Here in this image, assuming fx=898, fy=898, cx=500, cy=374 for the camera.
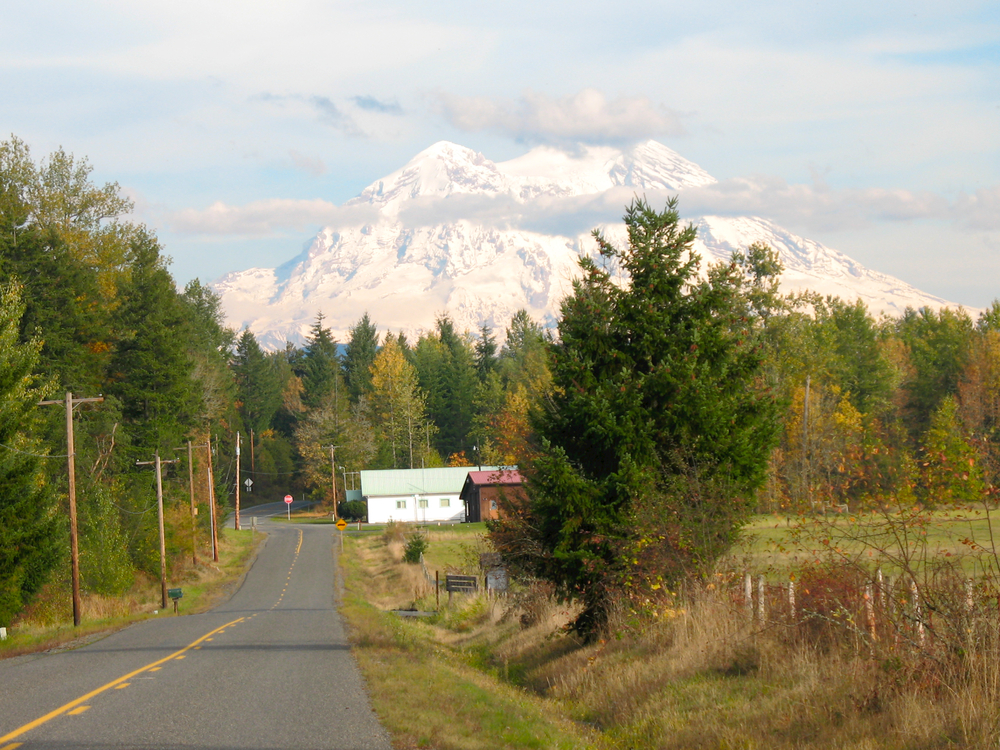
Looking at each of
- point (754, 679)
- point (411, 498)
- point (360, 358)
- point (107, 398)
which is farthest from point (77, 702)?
point (360, 358)

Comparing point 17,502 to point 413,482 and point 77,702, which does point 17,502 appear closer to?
point 77,702

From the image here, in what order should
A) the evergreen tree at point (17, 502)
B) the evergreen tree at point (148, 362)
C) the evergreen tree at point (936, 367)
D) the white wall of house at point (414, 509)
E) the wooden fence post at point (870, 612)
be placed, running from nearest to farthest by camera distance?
the wooden fence post at point (870, 612), the evergreen tree at point (17, 502), the evergreen tree at point (148, 362), the evergreen tree at point (936, 367), the white wall of house at point (414, 509)

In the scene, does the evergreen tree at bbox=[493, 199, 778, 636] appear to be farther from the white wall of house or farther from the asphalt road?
the white wall of house

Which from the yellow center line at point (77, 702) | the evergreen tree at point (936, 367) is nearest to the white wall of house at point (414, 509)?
the evergreen tree at point (936, 367)

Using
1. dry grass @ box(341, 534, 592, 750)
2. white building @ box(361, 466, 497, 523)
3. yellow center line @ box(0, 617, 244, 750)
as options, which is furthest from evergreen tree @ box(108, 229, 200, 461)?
yellow center line @ box(0, 617, 244, 750)

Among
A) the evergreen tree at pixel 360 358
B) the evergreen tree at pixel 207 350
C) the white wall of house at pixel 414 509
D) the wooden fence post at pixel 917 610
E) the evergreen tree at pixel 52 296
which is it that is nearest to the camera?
the wooden fence post at pixel 917 610

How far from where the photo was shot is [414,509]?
90.0m

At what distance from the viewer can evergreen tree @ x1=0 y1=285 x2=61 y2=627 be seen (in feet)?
85.2

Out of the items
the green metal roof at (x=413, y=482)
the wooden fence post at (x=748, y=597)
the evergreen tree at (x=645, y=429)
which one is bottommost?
the green metal roof at (x=413, y=482)

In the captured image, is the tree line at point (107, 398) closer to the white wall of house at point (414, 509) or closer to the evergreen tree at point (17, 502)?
the evergreen tree at point (17, 502)

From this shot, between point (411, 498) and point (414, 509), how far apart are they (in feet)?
3.76

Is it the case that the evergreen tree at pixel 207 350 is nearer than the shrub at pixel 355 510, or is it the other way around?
the evergreen tree at pixel 207 350

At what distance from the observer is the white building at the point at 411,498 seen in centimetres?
8988

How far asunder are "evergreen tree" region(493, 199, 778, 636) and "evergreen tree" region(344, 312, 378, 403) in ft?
334
